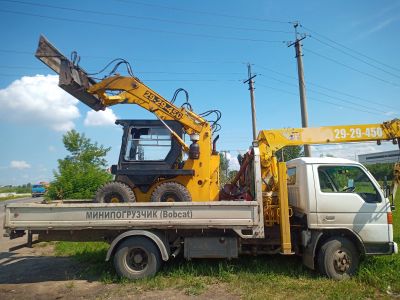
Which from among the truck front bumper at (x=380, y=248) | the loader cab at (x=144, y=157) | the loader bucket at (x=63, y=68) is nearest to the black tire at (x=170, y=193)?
the loader cab at (x=144, y=157)

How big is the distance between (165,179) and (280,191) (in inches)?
103

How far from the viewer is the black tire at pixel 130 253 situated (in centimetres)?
660

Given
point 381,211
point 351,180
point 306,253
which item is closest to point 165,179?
point 306,253

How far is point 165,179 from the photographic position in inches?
306

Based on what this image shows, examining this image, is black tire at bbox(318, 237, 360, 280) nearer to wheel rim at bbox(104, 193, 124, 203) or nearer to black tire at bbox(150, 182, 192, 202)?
black tire at bbox(150, 182, 192, 202)

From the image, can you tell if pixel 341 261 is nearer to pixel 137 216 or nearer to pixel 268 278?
pixel 268 278

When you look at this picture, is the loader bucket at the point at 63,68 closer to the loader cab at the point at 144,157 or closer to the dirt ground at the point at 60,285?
the loader cab at the point at 144,157

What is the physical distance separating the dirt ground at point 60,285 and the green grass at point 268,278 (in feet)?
0.52

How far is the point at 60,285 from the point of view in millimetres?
6660

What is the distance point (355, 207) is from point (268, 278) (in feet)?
7.10

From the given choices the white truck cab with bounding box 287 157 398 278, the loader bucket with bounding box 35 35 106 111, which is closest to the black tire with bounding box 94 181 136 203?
the loader bucket with bounding box 35 35 106 111

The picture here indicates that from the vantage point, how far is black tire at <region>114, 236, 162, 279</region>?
6.60 metres

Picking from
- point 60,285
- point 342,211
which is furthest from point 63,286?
point 342,211

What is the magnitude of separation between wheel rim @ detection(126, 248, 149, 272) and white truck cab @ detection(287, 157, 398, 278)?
316 centimetres
